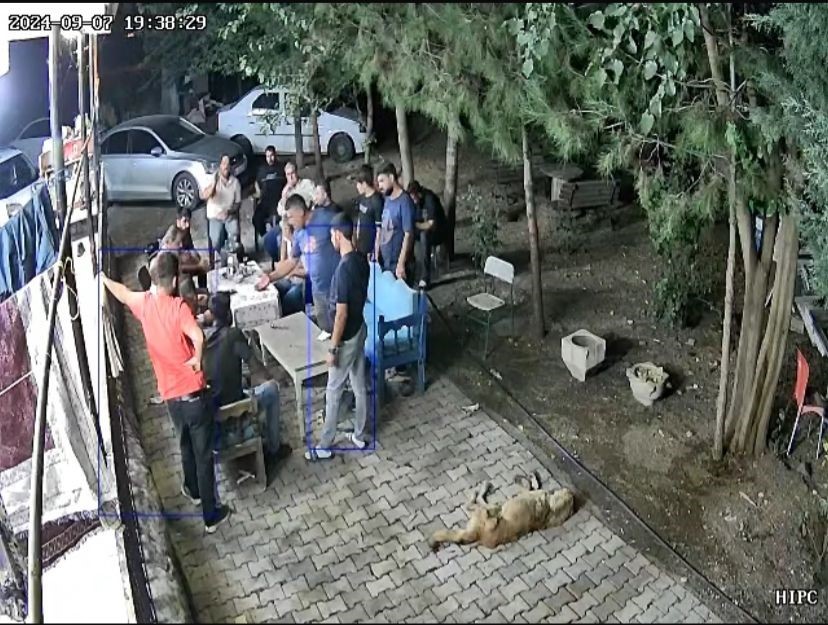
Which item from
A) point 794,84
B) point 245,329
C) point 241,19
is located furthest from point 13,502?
point 794,84

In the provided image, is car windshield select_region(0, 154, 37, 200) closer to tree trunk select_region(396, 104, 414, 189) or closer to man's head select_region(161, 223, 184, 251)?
man's head select_region(161, 223, 184, 251)

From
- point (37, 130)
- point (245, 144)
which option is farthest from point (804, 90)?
point (37, 130)

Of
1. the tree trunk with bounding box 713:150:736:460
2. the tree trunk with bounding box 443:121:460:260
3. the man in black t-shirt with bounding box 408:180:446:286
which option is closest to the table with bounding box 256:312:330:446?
the man in black t-shirt with bounding box 408:180:446:286

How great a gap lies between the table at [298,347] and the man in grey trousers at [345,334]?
43 millimetres

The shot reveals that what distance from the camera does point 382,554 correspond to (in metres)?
3.17

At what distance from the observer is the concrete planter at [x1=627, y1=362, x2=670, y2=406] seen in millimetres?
4465

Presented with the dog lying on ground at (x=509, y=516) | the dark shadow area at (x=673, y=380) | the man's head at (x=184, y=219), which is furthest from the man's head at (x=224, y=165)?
the dark shadow area at (x=673, y=380)

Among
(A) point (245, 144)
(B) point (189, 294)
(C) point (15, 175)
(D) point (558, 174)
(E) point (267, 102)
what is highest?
(E) point (267, 102)

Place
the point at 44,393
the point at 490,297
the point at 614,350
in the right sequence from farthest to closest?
the point at 614,350 < the point at 490,297 < the point at 44,393

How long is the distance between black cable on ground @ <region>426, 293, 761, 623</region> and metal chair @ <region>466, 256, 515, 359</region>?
0.20 meters

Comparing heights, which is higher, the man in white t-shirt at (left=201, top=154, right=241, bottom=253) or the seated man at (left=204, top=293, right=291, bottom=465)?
the man in white t-shirt at (left=201, top=154, right=241, bottom=253)

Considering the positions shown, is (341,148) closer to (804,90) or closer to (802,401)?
(804,90)

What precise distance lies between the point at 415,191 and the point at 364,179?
360 millimetres

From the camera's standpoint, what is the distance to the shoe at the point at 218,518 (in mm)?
3078
